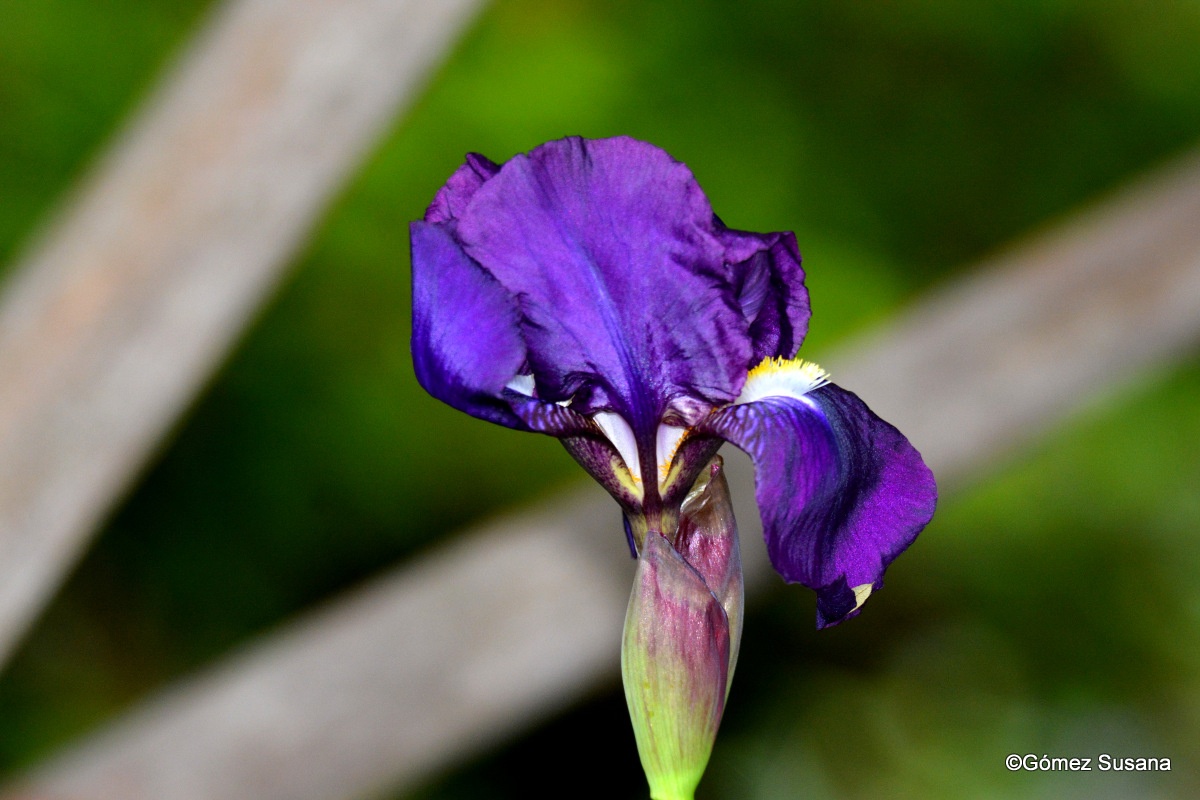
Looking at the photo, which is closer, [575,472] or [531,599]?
[531,599]

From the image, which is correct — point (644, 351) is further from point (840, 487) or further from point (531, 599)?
point (531, 599)

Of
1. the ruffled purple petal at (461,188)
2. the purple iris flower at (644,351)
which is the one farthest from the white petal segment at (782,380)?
the ruffled purple petal at (461,188)

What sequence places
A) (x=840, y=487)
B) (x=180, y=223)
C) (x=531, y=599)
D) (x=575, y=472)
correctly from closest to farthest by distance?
(x=840, y=487), (x=180, y=223), (x=531, y=599), (x=575, y=472)

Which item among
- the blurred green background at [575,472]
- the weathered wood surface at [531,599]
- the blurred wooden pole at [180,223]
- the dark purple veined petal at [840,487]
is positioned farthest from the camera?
the blurred green background at [575,472]

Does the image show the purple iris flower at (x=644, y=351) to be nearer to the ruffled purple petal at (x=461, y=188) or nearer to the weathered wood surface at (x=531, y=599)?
the ruffled purple petal at (x=461, y=188)

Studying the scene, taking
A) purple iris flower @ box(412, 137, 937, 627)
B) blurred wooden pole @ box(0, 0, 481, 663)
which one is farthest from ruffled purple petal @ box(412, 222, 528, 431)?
blurred wooden pole @ box(0, 0, 481, 663)

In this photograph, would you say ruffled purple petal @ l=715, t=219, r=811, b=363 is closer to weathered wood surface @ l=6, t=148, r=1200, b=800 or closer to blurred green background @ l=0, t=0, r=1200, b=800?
weathered wood surface @ l=6, t=148, r=1200, b=800

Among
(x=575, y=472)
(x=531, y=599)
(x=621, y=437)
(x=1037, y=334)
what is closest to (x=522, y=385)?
(x=621, y=437)
